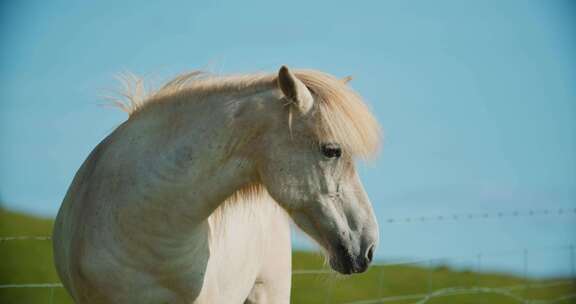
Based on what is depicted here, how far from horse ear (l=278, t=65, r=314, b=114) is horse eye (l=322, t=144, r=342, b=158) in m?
0.21

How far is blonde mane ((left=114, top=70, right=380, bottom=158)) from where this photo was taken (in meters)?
3.05

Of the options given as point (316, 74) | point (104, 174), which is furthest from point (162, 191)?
point (316, 74)

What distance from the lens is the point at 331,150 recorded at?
3.03 metres

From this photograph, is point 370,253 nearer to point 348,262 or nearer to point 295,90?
point 348,262

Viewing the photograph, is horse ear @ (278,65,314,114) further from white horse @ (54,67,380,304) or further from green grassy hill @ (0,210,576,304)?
green grassy hill @ (0,210,576,304)

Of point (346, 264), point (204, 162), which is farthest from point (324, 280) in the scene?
point (204, 162)

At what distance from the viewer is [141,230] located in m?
3.19

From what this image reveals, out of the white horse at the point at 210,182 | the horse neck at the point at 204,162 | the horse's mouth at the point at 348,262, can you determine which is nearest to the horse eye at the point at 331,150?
the white horse at the point at 210,182

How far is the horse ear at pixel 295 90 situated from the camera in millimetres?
2992

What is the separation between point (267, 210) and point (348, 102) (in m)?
1.30

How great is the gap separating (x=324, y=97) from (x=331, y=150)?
28 centimetres

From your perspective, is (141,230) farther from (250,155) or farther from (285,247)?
(285,247)

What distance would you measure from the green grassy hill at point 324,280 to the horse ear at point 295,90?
344cm

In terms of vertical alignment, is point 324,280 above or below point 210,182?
below
